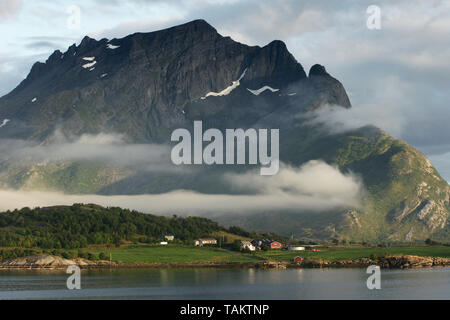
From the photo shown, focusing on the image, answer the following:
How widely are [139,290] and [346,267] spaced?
7800cm

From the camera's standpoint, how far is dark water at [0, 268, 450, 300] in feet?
409

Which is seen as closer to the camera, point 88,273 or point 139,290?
point 139,290

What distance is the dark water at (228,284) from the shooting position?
124688 mm

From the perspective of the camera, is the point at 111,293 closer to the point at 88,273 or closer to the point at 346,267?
the point at 88,273

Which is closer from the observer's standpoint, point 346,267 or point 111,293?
point 111,293

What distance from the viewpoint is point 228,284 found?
471 feet

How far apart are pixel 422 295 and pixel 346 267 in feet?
247

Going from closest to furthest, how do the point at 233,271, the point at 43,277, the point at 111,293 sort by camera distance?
the point at 111,293 < the point at 43,277 < the point at 233,271

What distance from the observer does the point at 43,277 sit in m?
169
